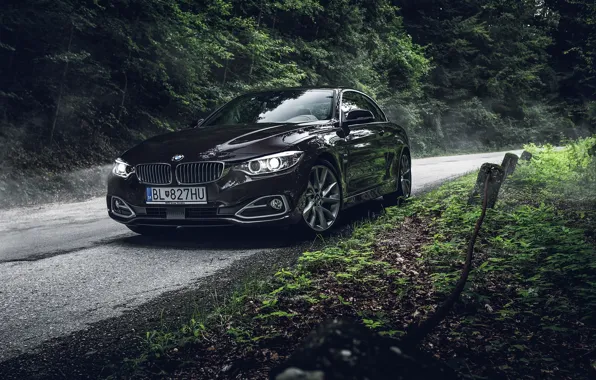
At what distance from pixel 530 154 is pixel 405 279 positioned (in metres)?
11.3

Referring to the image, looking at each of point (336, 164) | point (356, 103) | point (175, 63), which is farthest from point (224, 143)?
point (175, 63)

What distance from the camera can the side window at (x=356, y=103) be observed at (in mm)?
7355

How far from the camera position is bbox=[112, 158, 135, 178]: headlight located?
19.8 ft

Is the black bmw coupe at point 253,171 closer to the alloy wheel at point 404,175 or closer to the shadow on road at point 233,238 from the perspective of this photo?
the shadow on road at point 233,238

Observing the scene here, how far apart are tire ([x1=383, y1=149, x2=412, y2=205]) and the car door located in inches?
27.7

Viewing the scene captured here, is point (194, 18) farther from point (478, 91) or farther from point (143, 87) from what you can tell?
point (478, 91)

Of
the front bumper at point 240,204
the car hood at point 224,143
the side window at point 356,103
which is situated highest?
the side window at point 356,103

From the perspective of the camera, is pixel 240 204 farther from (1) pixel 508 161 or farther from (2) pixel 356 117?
(1) pixel 508 161

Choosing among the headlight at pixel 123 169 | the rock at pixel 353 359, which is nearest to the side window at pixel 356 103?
the headlight at pixel 123 169

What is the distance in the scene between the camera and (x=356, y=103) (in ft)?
25.7

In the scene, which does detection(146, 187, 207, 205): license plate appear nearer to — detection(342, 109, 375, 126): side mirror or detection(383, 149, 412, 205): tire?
detection(342, 109, 375, 126): side mirror

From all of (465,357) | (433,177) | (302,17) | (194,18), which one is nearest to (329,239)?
(465,357)

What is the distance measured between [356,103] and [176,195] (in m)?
3.04

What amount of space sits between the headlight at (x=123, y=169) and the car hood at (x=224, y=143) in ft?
0.18
